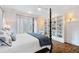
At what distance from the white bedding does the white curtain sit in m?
0.10

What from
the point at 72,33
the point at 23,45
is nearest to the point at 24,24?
the point at 23,45

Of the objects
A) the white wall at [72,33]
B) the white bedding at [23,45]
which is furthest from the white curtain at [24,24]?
the white wall at [72,33]

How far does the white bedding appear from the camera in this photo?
53.7 inches

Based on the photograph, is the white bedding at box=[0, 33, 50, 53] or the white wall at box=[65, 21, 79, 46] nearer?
the white bedding at box=[0, 33, 50, 53]

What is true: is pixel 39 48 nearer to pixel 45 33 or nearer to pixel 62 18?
pixel 45 33

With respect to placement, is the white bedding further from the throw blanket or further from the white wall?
the white wall

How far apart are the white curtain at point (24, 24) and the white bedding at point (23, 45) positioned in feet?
0.33

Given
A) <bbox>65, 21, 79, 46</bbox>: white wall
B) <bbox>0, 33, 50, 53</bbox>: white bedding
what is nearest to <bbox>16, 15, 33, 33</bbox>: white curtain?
<bbox>0, 33, 50, 53</bbox>: white bedding

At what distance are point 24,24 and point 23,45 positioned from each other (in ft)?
1.37

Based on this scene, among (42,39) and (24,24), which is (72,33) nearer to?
(42,39)

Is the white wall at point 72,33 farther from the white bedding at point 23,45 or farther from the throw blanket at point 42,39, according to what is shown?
the white bedding at point 23,45

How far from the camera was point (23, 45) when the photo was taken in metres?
1.56
